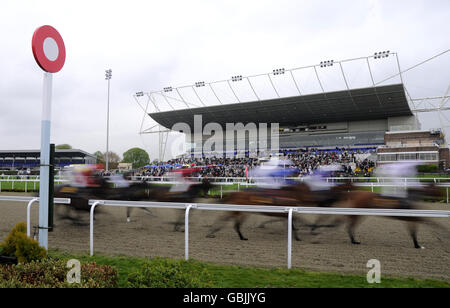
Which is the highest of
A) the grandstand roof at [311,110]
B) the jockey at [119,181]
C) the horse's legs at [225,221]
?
the grandstand roof at [311,110]

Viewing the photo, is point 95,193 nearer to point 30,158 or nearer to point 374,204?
point 374,204

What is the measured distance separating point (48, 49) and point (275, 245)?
11.7ft

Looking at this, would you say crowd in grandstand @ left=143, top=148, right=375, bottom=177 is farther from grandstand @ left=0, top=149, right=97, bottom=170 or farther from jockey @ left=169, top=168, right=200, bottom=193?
grandstand @ left=0, top=149, right=97, bottom=170

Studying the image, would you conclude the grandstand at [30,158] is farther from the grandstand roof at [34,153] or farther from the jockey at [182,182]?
the jockey at [182,182]

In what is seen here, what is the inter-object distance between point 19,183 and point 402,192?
61.4 feet

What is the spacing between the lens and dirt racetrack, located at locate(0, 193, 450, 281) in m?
3.53

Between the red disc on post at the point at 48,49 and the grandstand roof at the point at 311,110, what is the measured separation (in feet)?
89.1

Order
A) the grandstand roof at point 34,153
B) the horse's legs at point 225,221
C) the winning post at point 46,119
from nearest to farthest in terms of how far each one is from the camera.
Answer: the winning post at point 46,119
the horse's legs at point 225,221
the grandstand roof at point 34,153

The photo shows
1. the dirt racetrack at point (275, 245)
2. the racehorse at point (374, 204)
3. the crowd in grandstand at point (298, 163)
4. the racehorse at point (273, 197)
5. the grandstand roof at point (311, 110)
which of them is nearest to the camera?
the dirt racetrack at point (275, 245)

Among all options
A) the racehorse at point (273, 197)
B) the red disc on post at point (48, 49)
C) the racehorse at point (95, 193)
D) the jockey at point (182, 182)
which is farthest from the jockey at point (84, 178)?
the red disc on post at point (48, 49)

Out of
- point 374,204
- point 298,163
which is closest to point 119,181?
point 374,204

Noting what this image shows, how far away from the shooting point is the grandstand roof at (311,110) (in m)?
27.4
